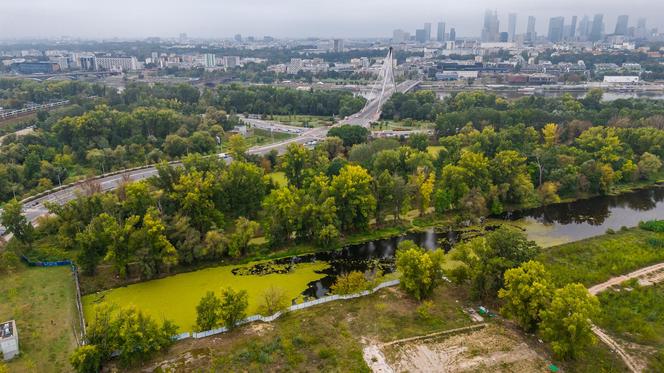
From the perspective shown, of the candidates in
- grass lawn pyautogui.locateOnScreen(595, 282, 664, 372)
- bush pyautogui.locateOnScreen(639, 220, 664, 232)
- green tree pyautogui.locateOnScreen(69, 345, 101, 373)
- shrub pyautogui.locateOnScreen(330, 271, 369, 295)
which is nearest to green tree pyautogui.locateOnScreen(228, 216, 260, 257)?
shrub pyautogui.locateOnScreen(330, 271, 369, 295)

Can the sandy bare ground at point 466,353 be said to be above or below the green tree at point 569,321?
below

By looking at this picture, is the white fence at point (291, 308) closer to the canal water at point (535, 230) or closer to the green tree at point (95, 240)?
the canal water at point (535, 230)

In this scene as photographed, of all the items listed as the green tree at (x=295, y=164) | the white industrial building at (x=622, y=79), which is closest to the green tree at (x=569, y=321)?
the green tree at (x=295, y=164)

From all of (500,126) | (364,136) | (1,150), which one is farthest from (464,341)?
(1,150)

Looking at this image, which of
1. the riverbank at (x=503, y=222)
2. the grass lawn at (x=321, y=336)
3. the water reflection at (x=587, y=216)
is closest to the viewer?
the grass lawn at (x=321, y=336)

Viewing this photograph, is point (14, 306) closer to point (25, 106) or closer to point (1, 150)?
point (1, 150)

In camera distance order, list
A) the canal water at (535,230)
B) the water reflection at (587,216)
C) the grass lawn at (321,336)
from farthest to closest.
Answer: the water reflection at (587,216) → the canal water at (535,230) → the grass lawn at (321,336)
